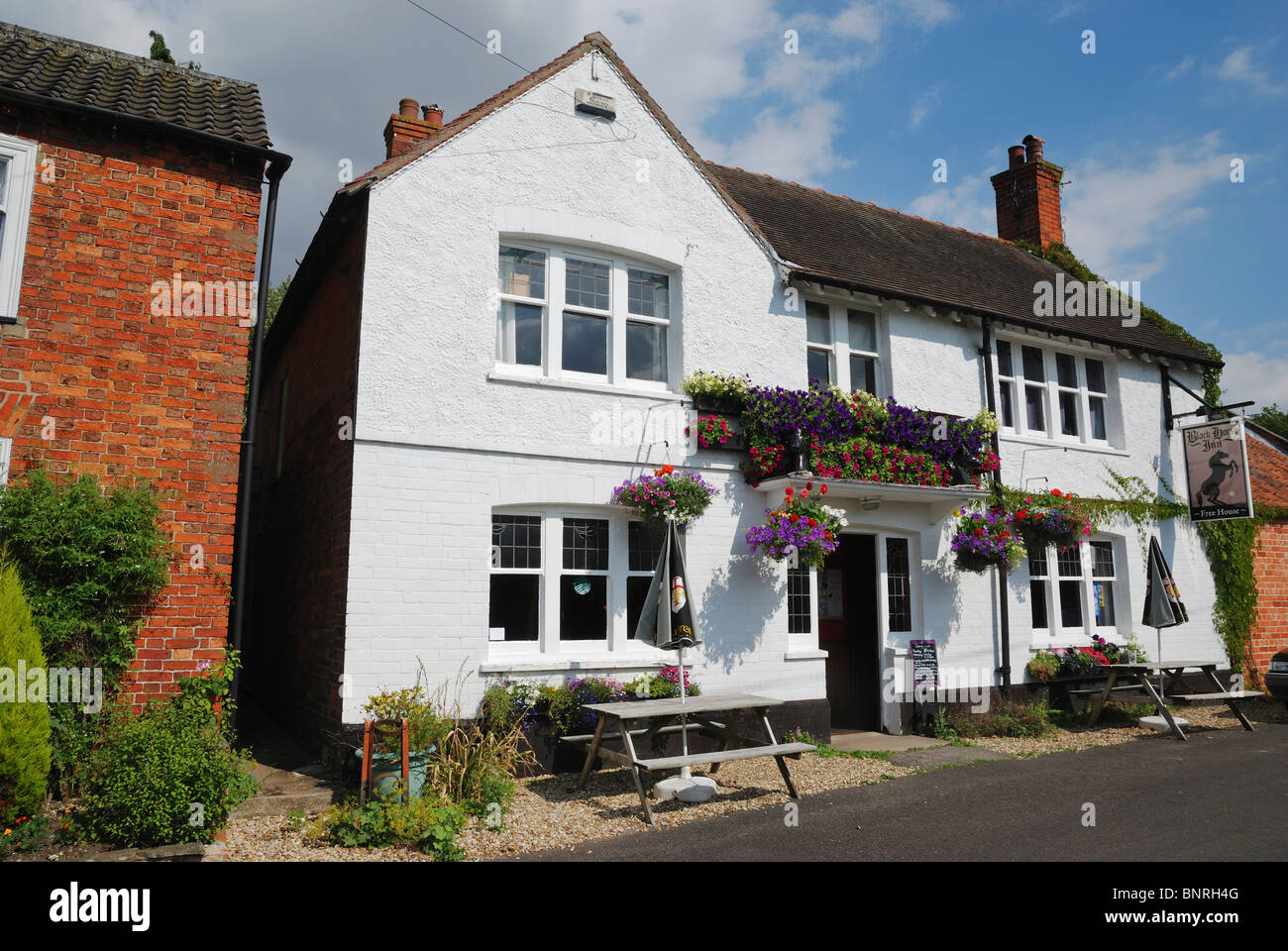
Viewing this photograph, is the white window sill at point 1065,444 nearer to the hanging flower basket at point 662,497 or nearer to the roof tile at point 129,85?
the hanging flower basket at point 662,497

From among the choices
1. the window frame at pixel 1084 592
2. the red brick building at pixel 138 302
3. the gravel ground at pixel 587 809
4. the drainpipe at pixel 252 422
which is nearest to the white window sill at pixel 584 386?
the drainpipe at pixel 252 422

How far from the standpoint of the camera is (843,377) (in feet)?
38.6

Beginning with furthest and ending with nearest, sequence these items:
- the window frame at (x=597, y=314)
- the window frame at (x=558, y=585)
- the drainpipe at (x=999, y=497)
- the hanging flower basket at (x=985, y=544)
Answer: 1. the drainpipe at (x=999, y=497)
2. the hanging flower basket at (x=985, y=544)
3. the window frame at (x=597, y=314)
4. the window frame at (x=558, y=585)

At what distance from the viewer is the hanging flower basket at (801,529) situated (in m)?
9.76

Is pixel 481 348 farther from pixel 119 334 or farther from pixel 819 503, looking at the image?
pixel 819 503

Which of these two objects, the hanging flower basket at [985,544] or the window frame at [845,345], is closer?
the hanging flower basket at [985,544]

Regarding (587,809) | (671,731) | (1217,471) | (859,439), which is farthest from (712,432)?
(1217,471)

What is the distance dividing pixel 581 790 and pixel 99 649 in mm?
4378

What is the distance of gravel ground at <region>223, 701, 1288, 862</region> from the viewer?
19.7ft

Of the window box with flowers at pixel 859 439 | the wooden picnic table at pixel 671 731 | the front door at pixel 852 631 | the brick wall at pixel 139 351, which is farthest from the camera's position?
the front door at pixel 852 631

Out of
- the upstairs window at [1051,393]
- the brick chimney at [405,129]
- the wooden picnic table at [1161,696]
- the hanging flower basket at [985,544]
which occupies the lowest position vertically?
the wooden picnic table at [1161,696]

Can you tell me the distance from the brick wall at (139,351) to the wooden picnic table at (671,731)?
3583mm

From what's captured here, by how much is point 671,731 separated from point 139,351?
6.17 meters
